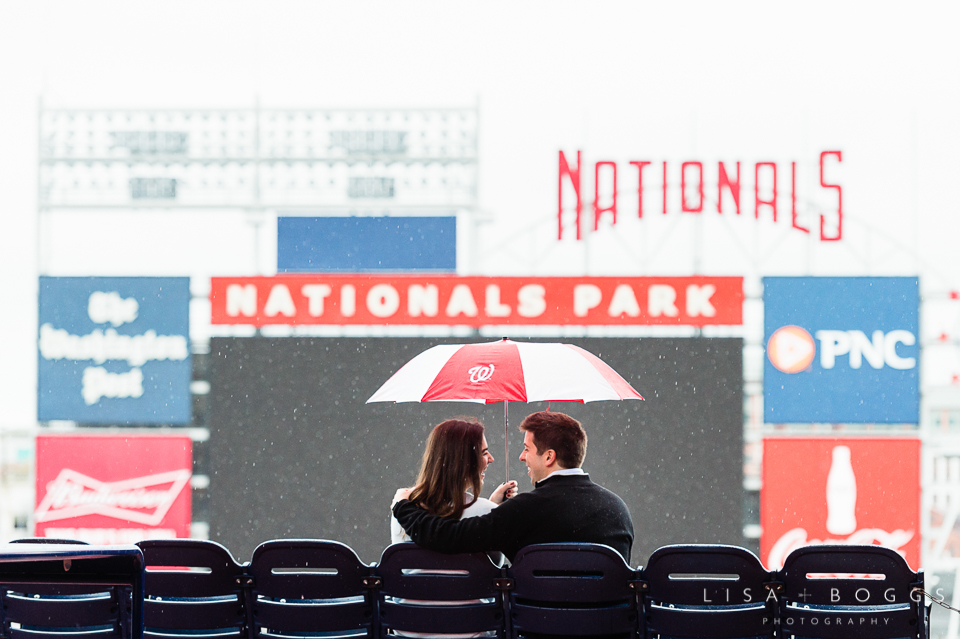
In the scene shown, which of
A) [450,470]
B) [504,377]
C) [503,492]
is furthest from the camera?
[504,377]

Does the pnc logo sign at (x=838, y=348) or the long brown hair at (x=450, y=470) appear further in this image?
the pnc logo sign at (x=838, y=348)

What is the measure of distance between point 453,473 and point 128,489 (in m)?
7.21

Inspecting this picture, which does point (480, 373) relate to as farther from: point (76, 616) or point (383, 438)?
point (383, 438)

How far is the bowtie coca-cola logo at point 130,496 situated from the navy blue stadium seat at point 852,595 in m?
7.46

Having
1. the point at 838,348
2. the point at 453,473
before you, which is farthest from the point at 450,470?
the point at 838,348

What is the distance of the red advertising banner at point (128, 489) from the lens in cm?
945

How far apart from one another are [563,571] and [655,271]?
618 cm

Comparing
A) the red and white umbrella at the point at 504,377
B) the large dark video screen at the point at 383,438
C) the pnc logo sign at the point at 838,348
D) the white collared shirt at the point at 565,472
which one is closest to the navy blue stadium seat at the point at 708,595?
the white collared shirt at the point at 565,472

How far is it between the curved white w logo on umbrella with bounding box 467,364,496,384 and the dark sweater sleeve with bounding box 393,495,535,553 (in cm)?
83

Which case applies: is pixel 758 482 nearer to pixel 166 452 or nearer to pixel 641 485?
pixel 641 485

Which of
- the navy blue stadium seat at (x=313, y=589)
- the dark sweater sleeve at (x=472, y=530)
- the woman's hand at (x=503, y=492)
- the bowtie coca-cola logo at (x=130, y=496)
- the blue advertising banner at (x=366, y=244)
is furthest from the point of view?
the bowtie coca-cola logo at (x=130, y=496)

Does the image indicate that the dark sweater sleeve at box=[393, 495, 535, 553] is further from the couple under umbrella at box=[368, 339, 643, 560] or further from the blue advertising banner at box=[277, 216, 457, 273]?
the blue advertising banner at box=[277, 216, 457, 273]

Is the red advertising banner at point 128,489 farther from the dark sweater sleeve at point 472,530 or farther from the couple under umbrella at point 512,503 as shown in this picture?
the dark sweater sleeve at point 472,530

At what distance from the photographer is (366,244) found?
9.41 metres
